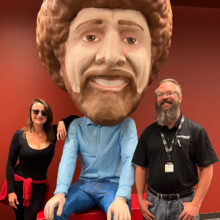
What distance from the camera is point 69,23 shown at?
1.14 m

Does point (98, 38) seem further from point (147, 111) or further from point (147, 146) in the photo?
point (147, 111)

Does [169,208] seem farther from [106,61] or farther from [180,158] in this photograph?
[106,61]

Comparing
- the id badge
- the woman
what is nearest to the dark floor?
the id badge

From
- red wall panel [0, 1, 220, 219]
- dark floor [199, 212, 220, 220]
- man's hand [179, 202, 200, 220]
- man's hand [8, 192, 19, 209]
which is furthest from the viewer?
dark floor [199, 212, 220, 220]

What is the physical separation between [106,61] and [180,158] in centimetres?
62

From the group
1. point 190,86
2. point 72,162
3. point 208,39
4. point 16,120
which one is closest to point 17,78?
point 16,120

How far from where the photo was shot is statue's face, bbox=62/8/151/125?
42.3 inches

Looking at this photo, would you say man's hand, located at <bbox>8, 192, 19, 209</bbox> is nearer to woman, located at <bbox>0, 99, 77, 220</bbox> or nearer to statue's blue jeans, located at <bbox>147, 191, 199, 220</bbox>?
woman, located at <bbox>0, 99, 77, 220</bbox>

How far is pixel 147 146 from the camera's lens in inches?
51.6

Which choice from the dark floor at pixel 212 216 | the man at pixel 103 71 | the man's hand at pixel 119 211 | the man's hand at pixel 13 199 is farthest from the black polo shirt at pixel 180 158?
the dark floor at pixel 212 216

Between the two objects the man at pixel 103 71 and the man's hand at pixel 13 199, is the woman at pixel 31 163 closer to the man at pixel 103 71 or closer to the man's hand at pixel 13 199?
the man's hand at pixel 13 199

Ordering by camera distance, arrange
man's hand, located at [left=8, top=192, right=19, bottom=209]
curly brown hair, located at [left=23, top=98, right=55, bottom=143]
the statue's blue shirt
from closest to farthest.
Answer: the statue's blue shirt < man's hand, located at [left=8, top=192, right=19, bottom=209] < curly brown hair, located at [left=23, top=98, right=55, bottom=143]

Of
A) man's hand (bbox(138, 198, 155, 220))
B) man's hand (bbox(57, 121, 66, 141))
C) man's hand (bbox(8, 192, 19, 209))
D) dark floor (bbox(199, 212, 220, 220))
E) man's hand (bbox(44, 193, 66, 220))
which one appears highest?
man's hand (bbox(57, 121, 66, 141))

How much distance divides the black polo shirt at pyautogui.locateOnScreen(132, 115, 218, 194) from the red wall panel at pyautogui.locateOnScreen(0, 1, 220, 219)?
98 centimetres
